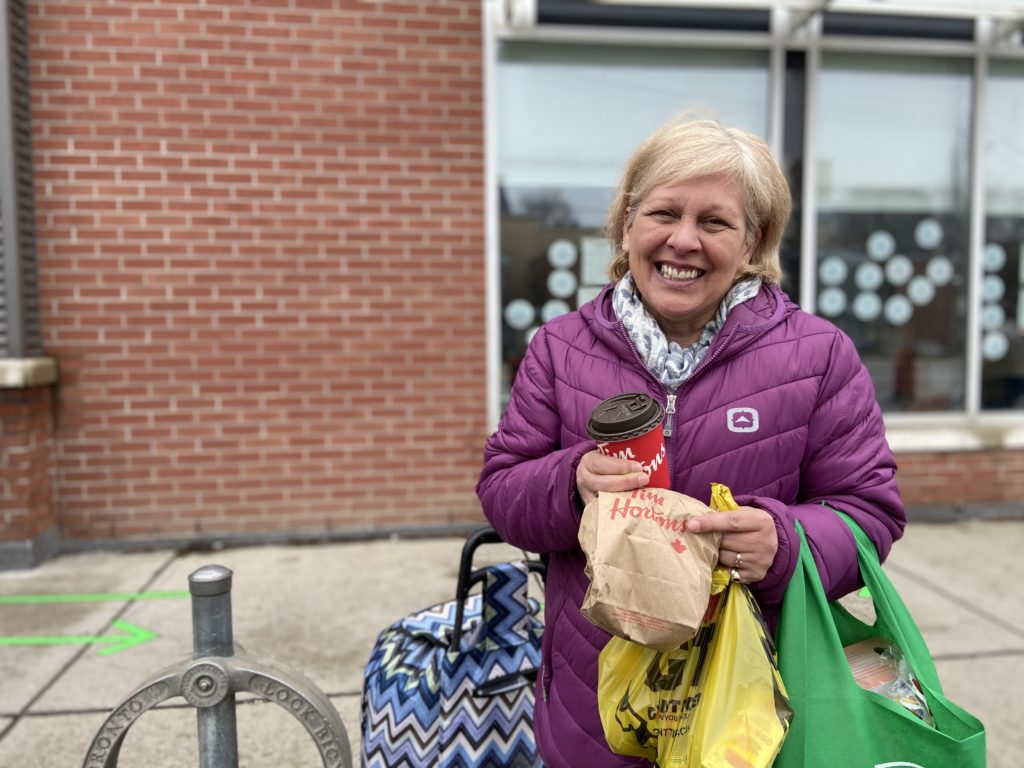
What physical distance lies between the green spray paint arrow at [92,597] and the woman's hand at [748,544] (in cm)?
357

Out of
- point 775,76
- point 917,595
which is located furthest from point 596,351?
point 775,76

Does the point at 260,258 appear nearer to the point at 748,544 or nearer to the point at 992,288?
the point at 748,544

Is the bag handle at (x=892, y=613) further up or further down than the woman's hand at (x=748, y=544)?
further down

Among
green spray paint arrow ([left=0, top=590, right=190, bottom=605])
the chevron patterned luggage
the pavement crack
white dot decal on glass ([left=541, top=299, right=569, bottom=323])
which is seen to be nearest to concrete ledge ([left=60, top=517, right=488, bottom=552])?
green spray paint arrow ([left=0, top=590, right=190, bottom=605])

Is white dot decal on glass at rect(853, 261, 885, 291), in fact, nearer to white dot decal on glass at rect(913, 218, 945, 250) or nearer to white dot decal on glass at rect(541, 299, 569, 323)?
white dot decal on glass at rect(913, 218, 945, 250)

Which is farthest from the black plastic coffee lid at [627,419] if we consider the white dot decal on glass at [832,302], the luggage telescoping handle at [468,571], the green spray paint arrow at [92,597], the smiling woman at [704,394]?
the white dot decal on glass at [832,302]

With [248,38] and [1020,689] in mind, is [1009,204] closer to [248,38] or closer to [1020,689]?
[1020,689]

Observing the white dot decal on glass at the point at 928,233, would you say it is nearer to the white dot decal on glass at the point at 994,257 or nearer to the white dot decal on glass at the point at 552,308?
the white dot decal on glass at the point at 994,257

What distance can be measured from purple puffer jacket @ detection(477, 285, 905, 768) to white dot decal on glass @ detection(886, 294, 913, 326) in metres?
4.53

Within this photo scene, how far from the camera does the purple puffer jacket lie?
1.45 meters

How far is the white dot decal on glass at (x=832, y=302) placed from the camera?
5578mm

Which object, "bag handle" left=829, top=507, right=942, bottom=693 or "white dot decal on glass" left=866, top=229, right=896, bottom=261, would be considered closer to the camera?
"bag handle" left=829, top=507, right=942, bottom=693

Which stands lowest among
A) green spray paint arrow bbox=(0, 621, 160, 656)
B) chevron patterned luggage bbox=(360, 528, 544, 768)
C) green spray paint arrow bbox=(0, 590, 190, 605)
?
green spray paint arrow bbox=(0, 621, 160, 656)

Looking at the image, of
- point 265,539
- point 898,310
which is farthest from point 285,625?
point 898,310
